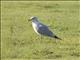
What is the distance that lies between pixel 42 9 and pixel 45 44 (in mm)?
10317

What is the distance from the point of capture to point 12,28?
49.5 ft

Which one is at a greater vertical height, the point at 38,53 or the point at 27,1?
the point at 38,53

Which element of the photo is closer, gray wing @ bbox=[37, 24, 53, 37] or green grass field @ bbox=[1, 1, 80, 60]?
green grass field @ bbox=[1, 1, 80, 60]

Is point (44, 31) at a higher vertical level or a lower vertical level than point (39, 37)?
higher

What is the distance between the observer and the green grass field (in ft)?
36.5

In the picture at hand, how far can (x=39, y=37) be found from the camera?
42.8 ft

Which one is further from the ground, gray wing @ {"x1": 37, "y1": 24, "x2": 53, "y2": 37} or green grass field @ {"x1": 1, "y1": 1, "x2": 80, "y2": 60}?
gray wing @ {"x1": 37, "y1": 24, "x2": 53, "y2": 37}

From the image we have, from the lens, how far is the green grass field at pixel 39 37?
11.1 metres

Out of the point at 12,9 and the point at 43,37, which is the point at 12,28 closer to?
the point at 43,37

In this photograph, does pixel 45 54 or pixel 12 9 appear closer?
pixel 45 54

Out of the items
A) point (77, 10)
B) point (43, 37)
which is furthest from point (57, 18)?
point (43, 37)

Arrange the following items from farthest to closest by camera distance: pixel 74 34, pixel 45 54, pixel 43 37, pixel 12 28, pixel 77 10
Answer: pixel 77 10 < pixel 12 28 < pixel 74 34 < pixel 43 37 < pixel 45 54

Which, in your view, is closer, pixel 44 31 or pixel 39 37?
pixel 44 31

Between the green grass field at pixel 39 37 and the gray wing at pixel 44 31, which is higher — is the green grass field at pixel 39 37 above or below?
below
